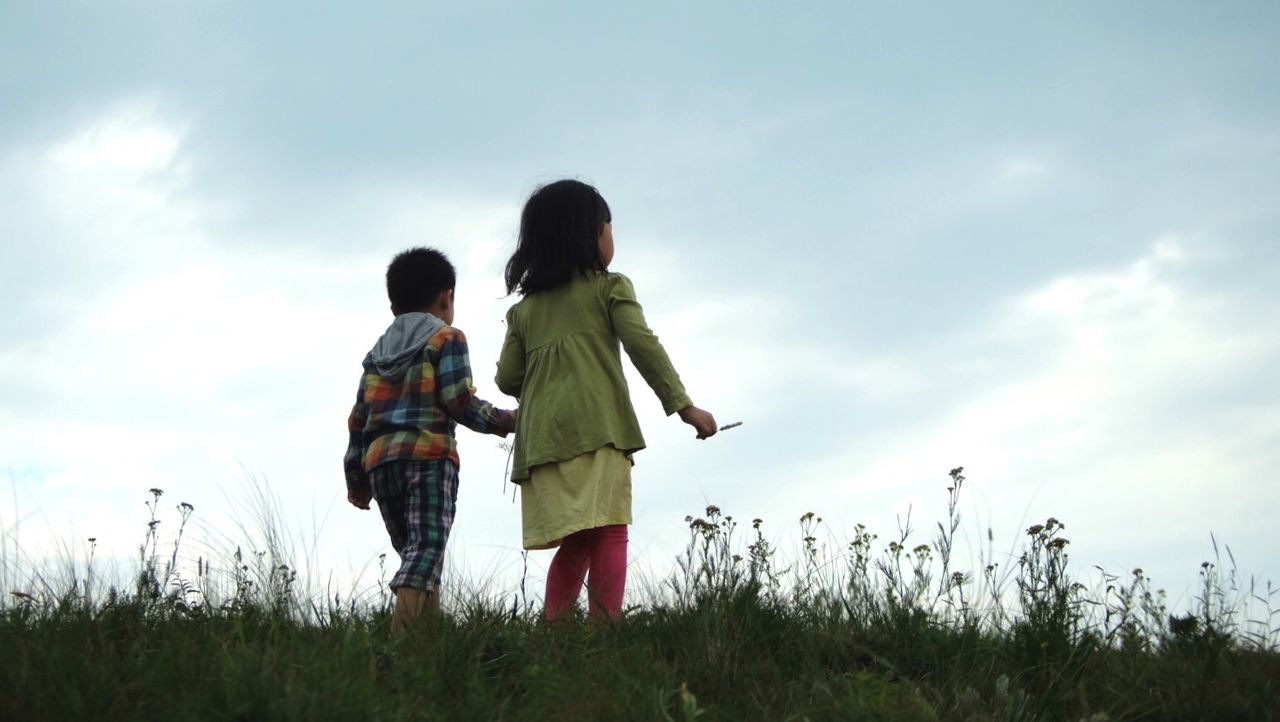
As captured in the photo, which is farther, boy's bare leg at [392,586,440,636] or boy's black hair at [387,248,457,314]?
boy's black hair at [387,248,457,314]

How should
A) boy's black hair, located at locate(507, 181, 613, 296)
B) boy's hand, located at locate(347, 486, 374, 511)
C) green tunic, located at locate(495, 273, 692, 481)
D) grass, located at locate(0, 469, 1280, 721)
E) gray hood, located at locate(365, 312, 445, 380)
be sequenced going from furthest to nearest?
boy's hand, located at locate(347, 486, 374, 511) < boy's black hair, located at locate(507, 181, 613, 296) < gray hood, located at locate(365, 312, 445, 380) < green tunic, located at locate(495, 273, 692, 481) < grass, located at locate(0, 469, 1280, 721)

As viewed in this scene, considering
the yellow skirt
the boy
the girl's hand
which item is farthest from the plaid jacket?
the girl's hand

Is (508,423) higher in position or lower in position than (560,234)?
lower

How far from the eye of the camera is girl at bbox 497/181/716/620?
493 centimetres

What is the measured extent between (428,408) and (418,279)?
2.30ft

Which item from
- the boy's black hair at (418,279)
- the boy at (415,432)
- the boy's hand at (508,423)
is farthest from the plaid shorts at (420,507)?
the boy's black hair at (418,279)

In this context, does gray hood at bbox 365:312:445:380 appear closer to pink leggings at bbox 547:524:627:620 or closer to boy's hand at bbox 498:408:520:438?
boy's hand at bbox 498:408:520:438

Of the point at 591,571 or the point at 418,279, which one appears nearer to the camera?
the point at 591,571

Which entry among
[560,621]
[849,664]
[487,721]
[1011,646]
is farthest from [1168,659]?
[487,721]

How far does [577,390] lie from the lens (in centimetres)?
505

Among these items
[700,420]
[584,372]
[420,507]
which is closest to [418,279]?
[584,372]

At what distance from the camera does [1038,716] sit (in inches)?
171

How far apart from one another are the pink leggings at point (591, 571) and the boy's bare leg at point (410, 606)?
48 cm

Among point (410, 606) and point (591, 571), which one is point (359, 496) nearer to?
point (410, 606)
